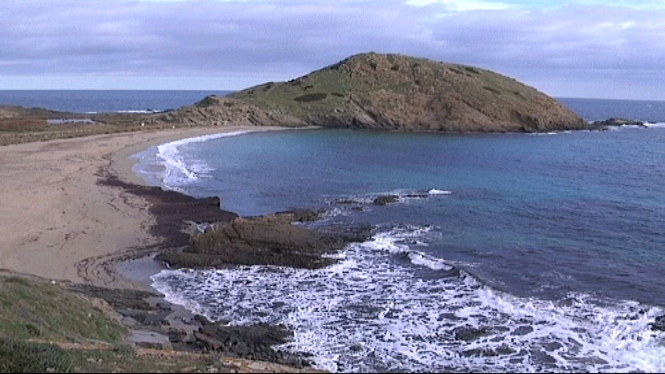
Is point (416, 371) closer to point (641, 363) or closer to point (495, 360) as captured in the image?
point (495, 360)

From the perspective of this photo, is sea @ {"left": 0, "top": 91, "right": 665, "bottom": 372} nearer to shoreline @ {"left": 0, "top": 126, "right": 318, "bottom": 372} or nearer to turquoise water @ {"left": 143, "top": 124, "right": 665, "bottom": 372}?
turquoise water @ {"left": 143, "top": 124, "right": 665, "bottom": 372}

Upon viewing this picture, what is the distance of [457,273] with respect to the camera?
78.5ft

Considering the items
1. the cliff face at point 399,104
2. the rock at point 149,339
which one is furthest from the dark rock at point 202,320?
the cliff face at point 399,104

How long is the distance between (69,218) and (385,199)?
1687 centimetres

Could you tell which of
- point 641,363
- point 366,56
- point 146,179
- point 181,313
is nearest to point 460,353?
point 641,363

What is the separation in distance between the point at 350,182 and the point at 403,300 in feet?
89.0

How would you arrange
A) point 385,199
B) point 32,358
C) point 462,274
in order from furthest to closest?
1. point 385,199
2. point 462,274
3. point 32,358

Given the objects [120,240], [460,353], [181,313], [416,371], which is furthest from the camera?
[120,240]

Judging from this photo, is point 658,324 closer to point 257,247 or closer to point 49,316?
point 257,247

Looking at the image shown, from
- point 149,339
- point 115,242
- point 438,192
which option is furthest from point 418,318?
point 438,192

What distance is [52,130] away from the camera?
7588cm

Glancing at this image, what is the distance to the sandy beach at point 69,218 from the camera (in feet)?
78.7

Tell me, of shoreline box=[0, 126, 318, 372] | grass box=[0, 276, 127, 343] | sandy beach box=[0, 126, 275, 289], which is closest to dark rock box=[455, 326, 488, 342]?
shoreline box=[0, 126, 318, 372]

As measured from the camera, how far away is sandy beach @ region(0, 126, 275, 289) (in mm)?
23984
